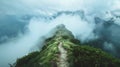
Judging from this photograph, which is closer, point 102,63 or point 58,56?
point 102,63

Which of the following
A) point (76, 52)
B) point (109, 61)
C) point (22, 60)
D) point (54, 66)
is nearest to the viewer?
point (54, 66)

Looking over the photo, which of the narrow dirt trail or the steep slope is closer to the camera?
the narrow dirt trail

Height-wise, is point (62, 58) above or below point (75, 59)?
above

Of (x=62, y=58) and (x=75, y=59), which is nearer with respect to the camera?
(x=75, y=59)

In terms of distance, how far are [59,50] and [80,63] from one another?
1890cm

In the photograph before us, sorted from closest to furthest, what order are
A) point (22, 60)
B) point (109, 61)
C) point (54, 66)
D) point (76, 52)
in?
point (54, 66) < point (109, 61) < point (76, 52) < point (22, 60)

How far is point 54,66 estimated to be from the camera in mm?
111812

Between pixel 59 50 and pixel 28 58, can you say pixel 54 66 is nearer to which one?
pixel 59 50

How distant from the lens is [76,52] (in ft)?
424

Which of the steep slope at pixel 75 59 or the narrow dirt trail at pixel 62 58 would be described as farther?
the steep slope at pixel 75 59

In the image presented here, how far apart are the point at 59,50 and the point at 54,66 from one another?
23059mm

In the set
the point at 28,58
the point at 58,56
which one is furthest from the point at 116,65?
the point at 28,58

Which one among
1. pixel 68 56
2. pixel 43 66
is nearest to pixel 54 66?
pixel 43 66

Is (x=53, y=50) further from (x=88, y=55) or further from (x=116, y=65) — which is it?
(x=116, y=65)
